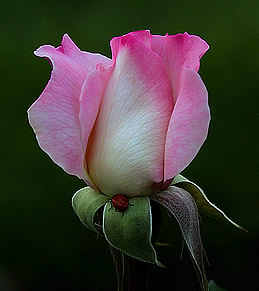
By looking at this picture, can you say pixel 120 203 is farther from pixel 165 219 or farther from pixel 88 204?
pixel 165 219

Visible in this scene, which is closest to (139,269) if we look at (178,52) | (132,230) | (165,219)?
(132,230)

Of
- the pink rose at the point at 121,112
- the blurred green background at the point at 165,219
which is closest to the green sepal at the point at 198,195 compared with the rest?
the pink rose at the point at 121,112

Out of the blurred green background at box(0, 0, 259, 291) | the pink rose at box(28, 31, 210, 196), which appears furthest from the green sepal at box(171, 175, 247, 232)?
the blurred green background at box(0, 0, 259, 291)

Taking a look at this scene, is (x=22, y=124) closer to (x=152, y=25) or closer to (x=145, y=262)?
(x=152, y=25)

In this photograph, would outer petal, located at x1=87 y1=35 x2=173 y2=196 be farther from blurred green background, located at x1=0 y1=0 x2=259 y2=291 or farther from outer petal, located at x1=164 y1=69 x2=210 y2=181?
blurred green background, located at x1=0 y1=0 x2=259 y2=291

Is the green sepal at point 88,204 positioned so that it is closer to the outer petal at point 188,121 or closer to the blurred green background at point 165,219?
the outer petal at point 188,121

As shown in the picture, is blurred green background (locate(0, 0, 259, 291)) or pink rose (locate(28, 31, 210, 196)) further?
blurred green background (locate(0, 0, 259, 291))
